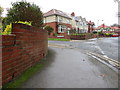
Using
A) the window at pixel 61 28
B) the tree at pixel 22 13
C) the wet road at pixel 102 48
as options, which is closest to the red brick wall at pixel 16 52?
the tree at pixel 22 13

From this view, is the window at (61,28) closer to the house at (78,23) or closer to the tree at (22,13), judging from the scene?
the house at (78,23)

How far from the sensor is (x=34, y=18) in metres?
5.45

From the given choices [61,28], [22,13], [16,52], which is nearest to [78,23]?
[61,28]

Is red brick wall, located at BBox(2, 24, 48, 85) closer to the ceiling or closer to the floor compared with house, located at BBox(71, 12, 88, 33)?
closer to the floor

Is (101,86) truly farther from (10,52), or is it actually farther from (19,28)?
(19,28)

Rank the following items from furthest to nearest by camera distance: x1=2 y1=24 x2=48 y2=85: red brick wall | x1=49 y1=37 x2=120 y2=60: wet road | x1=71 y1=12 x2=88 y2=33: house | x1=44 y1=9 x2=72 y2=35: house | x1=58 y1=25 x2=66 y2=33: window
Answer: x1=71 y1=12 x2=88 y2=33: house → x1=58 y1=25 x2=66 y2=33: window → x1=44 y1=9 x2=72 y2=35: house → x1=49 y1=37 x2=120 y2=60: wet road → x1=2 y1=24 x2=48 y2=85: red brick wall

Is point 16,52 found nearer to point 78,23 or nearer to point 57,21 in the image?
point 57,21

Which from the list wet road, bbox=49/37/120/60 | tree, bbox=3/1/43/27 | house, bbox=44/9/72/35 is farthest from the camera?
house, bbox=44/9/72/35

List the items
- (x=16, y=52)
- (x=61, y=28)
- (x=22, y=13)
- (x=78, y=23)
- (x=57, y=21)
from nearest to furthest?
(x=16, y=52) < (x=22, y=13) < (x=57, y=21) < (x=61, y=28) < (x=78, y=23)

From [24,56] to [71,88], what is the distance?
1.72m

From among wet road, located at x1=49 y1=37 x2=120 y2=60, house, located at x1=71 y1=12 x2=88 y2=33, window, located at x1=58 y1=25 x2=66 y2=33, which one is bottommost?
wet road, located at x1=49 y1=37 x2=120 y2=60

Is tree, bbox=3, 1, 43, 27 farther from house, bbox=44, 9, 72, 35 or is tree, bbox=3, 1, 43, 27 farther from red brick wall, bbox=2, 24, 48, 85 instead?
house, bbox=44, 9, 72, 35

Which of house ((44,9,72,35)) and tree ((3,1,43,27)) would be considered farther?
house ((44,9,72,35))

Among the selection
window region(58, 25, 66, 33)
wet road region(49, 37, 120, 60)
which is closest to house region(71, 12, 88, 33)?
window region(58, 25, 66, 33)
